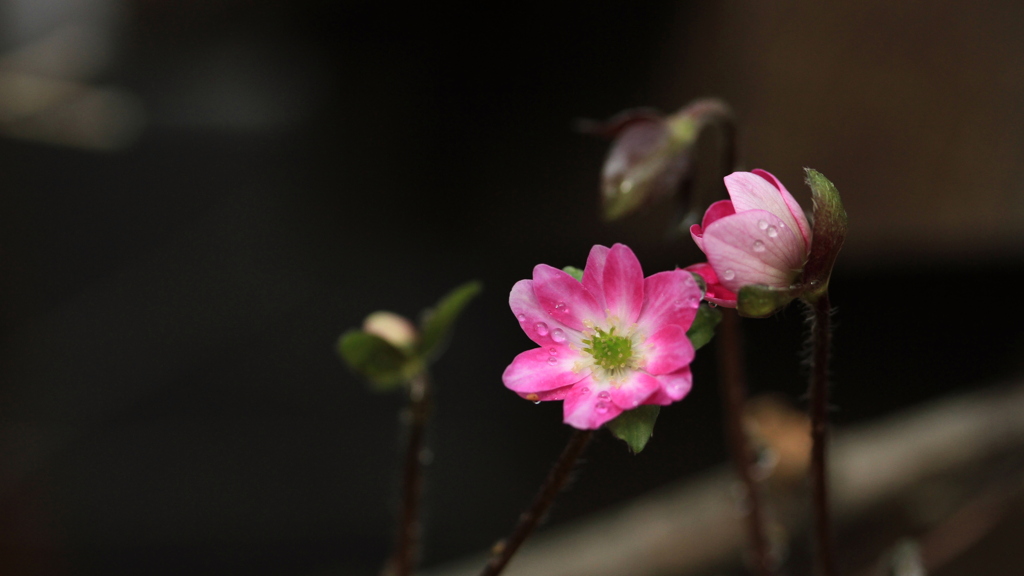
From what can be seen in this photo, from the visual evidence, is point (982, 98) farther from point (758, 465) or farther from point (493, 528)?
point (493, 528)

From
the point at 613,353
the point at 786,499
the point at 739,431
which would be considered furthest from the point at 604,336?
the point at 786,499

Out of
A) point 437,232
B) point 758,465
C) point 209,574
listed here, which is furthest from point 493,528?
point 437,232

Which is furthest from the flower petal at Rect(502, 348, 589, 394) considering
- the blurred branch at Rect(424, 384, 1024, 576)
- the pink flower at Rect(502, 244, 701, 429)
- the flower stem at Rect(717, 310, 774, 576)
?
the blurred branch at Rect(424, 384, 1024, 576)

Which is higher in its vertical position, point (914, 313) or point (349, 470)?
point (349, 470)

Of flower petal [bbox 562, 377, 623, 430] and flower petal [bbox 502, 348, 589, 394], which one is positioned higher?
flower petal [bbox 502, 348, 589, 394]

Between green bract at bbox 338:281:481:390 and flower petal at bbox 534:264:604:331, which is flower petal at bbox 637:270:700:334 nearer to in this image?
flower petal at bbox 534:264:604:331

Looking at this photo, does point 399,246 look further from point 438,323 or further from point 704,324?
point 704,324

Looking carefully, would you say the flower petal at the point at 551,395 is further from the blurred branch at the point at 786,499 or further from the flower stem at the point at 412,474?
the blurred branch at the point at 786,499
